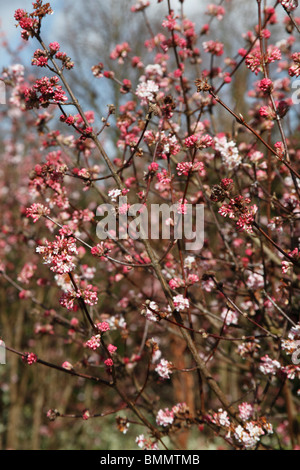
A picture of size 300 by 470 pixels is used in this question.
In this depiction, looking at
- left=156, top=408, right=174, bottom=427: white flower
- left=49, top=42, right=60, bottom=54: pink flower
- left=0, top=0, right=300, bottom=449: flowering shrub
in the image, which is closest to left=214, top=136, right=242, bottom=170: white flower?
left=0, top=0, right=300, bottom=449: flowering shrub

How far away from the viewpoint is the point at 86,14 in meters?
10.5

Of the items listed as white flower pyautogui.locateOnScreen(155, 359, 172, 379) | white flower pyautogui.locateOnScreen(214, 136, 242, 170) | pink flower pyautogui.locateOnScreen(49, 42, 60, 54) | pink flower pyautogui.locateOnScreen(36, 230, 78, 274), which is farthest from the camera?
white flower pyautogui.locateOnScreen(214, 136, 242, 170)

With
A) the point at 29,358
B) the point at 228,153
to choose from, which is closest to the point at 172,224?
the point at 228,153

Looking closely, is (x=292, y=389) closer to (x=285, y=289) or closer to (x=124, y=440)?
(x=285, y=289)

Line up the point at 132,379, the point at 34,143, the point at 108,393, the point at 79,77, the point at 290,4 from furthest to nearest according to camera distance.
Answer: the point at 79,77 < the point at 34,143 < the point at 108,393 < the point at 132,379 < the point at 290,4

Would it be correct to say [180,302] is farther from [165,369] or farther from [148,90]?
[148,90]

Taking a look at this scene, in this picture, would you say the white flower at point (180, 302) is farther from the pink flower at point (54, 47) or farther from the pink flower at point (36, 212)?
the pink flower at point (54, 47)

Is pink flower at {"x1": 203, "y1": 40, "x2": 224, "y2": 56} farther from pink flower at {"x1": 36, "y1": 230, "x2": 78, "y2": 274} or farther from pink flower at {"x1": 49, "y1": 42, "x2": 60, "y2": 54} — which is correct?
pink flower at {"x1": 36, "y1": 230, "x2": 78, "y2": 274}

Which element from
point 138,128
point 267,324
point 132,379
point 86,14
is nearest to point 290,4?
point 138,128

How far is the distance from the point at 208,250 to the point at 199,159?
70 cm

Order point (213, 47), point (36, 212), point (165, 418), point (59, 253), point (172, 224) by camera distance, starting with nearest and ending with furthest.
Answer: point (59, 253)
point (36, 212)
point (172, 224)
point (165, 418)
point (213, 47)

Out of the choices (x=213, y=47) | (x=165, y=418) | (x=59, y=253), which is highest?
(x=213, y=47)

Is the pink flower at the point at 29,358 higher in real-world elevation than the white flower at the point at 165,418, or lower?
higher

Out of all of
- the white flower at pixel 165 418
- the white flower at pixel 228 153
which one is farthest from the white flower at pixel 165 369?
the white flower at pixel 228 153
